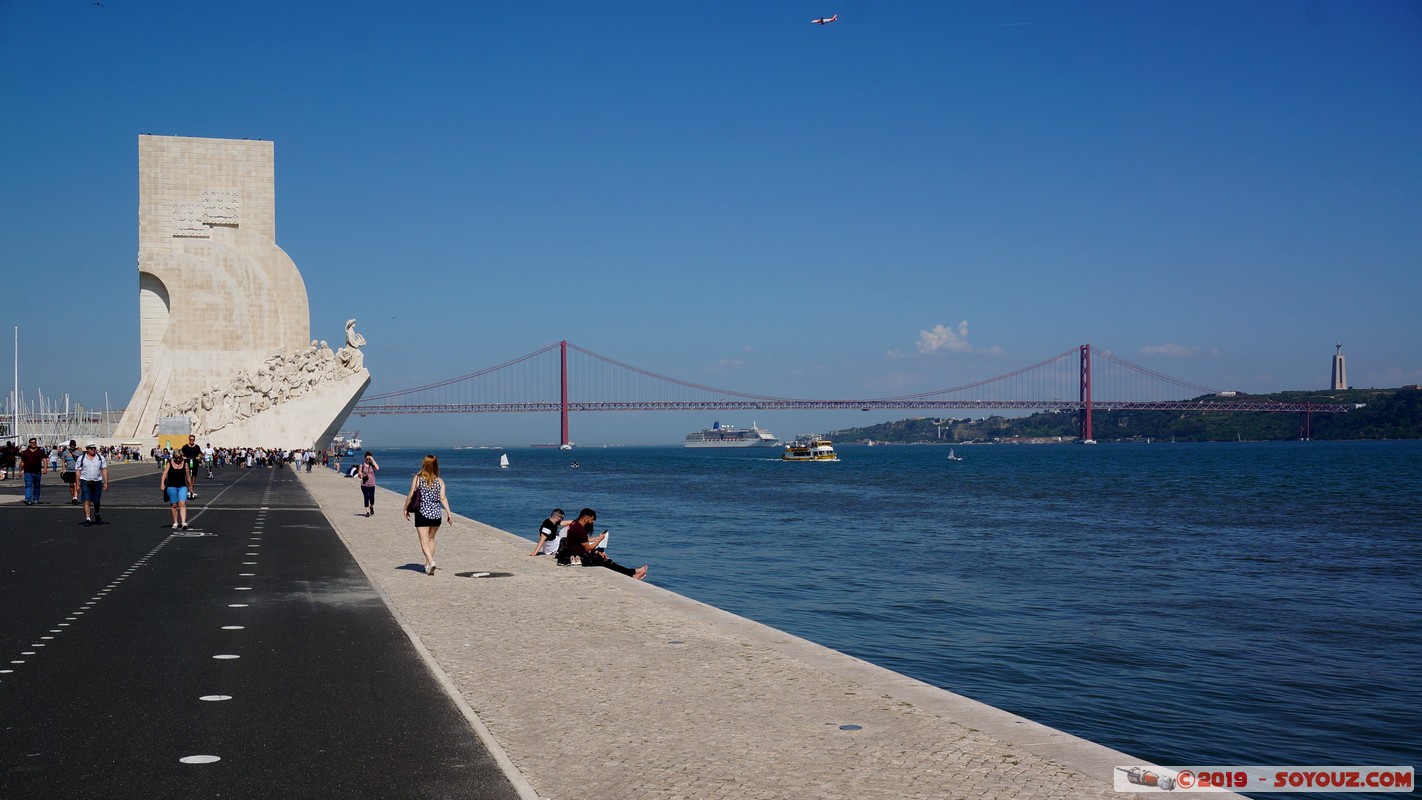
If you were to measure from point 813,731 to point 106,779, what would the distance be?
2.57 meters

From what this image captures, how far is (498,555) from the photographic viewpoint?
12148 mm

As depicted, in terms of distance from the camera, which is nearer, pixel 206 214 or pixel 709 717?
pixel 709 717

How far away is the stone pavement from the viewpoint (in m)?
4.04

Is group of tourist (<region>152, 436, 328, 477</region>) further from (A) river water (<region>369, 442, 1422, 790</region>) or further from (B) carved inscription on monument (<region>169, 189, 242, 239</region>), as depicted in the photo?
(A) river water (<region>369, 442, 1422, 790</region>)

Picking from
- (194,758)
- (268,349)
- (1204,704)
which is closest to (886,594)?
(1204,704)

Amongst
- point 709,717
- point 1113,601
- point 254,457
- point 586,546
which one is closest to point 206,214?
point 254,457

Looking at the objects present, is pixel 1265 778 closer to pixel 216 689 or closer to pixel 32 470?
pixel 216 689

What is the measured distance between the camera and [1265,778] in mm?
5680

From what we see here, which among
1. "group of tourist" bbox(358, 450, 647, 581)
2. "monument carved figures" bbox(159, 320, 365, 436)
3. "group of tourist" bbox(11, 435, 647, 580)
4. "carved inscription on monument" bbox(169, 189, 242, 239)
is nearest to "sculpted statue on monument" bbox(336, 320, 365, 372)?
"monument carved figures" bbox(159, 320, 365, 436)

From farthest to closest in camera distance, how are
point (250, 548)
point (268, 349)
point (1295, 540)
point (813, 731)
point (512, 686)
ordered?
point (268, 349) → point (1295, 540) → point (250, 548) → point (512, 686) → point (813, 731)

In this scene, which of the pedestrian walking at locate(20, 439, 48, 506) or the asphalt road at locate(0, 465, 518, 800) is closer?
the asphalt road at locate(0, 465, 518, 800)

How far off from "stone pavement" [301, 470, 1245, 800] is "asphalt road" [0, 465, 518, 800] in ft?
0.90

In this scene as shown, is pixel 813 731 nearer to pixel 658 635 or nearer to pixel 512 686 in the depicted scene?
pixel 512 686

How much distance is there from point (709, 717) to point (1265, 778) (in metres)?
2.83
